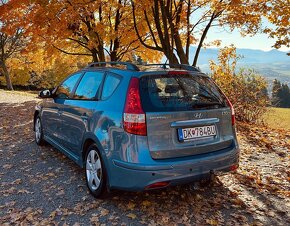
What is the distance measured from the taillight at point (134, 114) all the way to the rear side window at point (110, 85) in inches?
14.6

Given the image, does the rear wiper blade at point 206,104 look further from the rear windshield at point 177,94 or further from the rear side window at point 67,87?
the rear side window at point 67,87

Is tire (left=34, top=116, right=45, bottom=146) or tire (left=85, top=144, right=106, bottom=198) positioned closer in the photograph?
tire (left=85, top=144, right=106, bottom=198)

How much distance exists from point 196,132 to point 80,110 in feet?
5.98

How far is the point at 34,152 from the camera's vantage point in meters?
6.18

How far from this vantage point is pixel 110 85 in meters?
3.84

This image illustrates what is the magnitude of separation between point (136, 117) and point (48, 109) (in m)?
3.17

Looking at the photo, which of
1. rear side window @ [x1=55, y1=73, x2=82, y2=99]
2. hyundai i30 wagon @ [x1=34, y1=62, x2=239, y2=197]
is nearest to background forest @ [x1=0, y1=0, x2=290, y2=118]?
rear side window @ [x1=55, y1=73, x2=82, y2=99]

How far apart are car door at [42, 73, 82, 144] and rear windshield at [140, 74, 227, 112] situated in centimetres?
191

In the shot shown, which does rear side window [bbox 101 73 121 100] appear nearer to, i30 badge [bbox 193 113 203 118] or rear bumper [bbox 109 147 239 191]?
rear bumper [bbox 109 147 239 191]

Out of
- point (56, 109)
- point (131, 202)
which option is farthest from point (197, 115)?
point (56, 109)

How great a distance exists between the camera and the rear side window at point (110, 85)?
372 cm

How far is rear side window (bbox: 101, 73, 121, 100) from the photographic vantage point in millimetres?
3723

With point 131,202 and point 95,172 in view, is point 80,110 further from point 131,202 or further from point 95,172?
point 131,202

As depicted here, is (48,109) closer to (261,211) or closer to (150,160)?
(150,160)
